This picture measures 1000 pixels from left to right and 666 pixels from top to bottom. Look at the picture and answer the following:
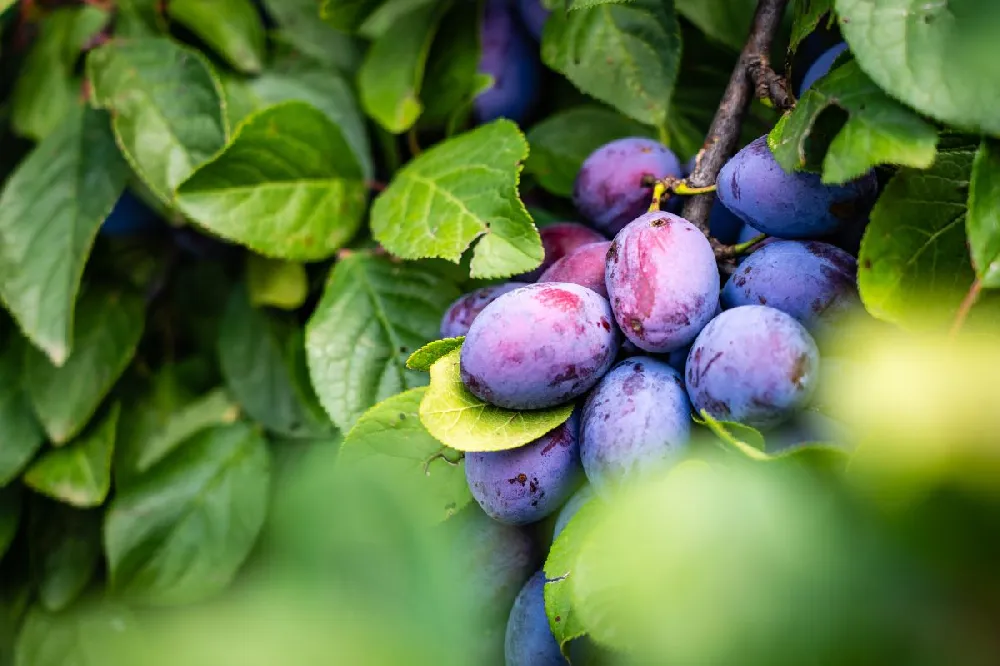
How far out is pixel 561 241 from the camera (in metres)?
0.57

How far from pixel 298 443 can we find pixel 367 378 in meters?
0.25

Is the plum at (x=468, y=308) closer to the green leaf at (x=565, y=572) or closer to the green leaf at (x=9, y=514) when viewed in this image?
the green leaf at (x=565, y=572)

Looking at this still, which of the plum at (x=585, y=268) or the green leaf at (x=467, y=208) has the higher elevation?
the plum at (x=585, y=268)

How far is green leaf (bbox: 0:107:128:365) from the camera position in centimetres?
73

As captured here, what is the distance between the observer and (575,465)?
46 cm

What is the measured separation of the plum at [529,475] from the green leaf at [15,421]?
0.59 metres

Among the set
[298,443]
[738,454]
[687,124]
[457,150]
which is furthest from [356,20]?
[738,454]

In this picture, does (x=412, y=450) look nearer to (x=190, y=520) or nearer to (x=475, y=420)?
(x=475, y=420)

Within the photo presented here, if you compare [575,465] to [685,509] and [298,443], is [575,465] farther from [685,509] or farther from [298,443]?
[298,443]

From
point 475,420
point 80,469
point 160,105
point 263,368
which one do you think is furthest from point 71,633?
point 475,420

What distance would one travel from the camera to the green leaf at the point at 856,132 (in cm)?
38

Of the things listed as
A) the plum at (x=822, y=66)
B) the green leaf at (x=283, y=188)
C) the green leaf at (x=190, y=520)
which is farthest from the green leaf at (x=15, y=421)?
the plum at (x=822, y=66)

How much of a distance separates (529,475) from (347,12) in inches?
20.8

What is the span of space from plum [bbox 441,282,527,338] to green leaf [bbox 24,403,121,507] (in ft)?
1.47
